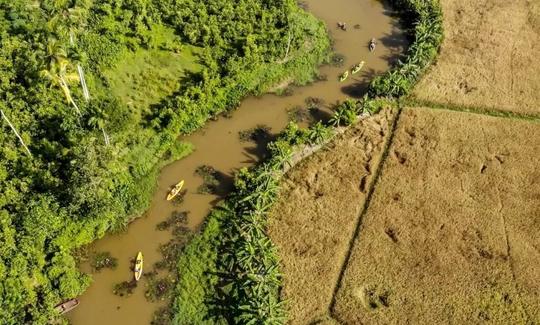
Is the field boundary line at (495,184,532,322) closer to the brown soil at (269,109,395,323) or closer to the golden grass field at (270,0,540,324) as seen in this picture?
the golden grass field at (270,0,540,324)

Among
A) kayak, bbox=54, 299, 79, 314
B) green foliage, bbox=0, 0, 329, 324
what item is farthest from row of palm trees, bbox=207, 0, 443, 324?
kayak, bbox=54, 299, 79, 314

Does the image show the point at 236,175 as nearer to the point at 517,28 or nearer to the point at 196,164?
the point at 196,164

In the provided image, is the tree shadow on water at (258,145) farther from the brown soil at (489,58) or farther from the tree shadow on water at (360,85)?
the brown soil at (489,58)

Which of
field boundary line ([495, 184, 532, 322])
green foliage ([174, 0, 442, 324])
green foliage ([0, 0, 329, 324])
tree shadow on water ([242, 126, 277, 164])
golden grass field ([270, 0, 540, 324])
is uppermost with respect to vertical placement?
green foliage ([0, 0, 329, 324])

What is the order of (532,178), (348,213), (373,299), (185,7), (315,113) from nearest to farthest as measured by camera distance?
(373,299), (348,213), (532,178), (315,113), (185,7)

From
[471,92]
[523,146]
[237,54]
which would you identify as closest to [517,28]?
[471,92]

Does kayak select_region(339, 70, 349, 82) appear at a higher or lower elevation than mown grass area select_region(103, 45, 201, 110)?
lower
